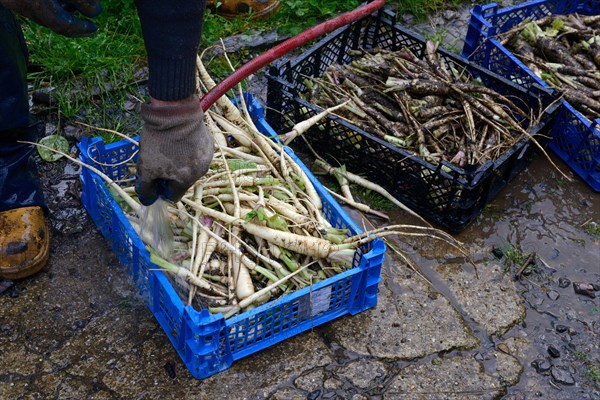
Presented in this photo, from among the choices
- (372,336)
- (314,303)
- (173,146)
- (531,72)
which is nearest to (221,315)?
(314,303)

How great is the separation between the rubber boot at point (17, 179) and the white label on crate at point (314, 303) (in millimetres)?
1262

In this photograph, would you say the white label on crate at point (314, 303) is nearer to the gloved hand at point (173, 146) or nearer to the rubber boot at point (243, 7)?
the gloved hand at point (173, 146)

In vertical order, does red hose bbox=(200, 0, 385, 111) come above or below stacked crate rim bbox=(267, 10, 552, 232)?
above

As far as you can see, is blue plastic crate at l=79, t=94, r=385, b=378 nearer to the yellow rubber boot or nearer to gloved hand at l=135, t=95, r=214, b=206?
the yellow rubber boot

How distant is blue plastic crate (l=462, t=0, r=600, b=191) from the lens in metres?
4.05

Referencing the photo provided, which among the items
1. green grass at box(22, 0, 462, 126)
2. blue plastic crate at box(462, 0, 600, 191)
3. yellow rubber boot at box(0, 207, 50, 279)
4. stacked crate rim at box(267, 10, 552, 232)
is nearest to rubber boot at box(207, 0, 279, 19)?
green grass at box(22, 0, 462, 126)

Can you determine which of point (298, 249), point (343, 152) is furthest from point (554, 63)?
point (298, 249)

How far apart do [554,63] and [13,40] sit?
340 cm

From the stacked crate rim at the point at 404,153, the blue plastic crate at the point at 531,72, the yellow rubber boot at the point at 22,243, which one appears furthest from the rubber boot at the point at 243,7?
the yellow rubber boot at the point at 22,243

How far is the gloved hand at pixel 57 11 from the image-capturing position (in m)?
2.36

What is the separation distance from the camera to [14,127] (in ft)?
Result: 10.4

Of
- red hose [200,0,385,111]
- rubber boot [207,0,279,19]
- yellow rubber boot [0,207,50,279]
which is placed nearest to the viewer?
red hose [200,0,385,111]

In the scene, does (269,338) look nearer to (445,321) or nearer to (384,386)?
(384,386)

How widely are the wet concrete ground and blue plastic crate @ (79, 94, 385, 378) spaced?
0.07 meters
